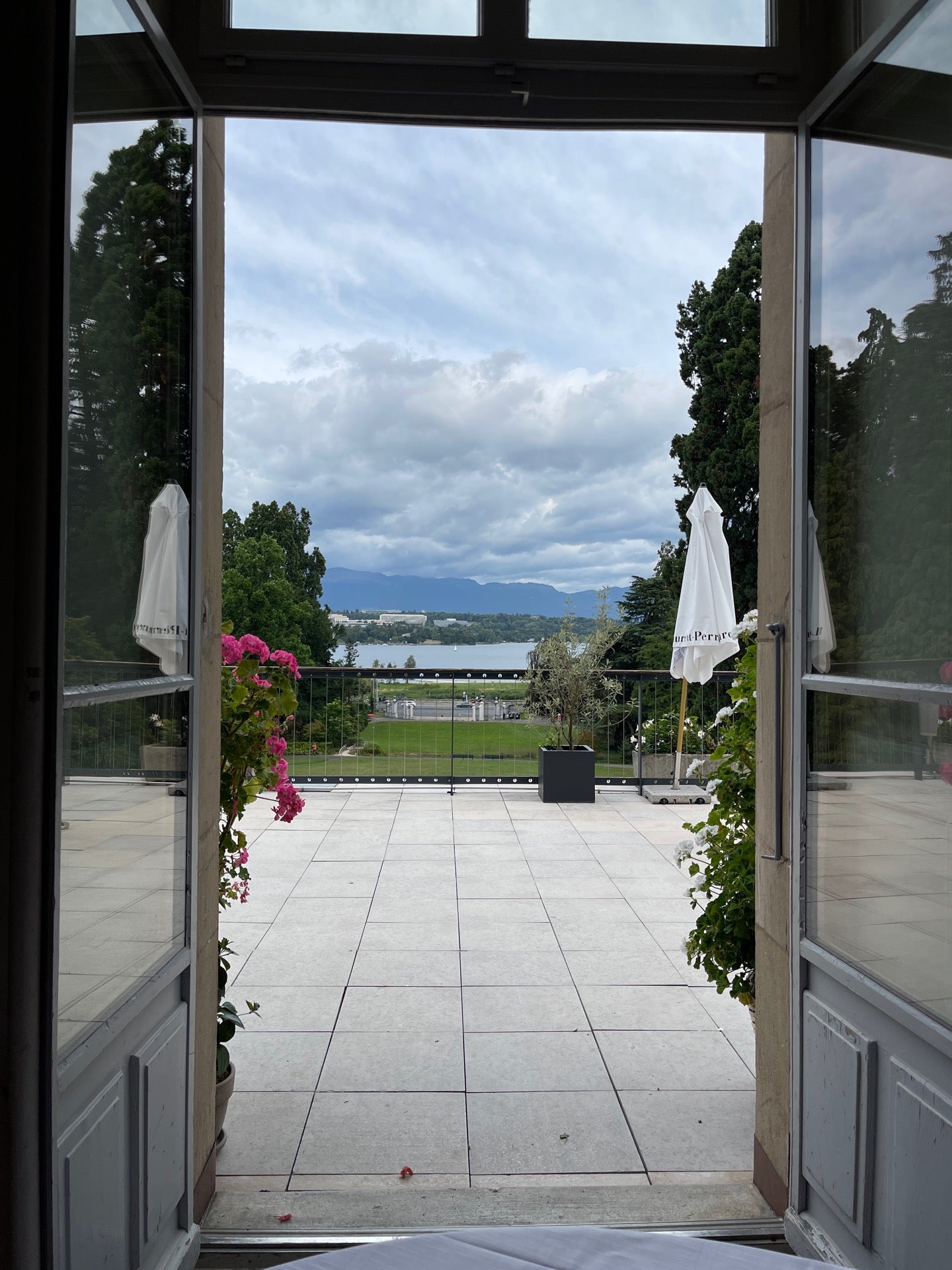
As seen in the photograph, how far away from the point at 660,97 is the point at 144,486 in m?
1.31

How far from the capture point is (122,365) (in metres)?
1.58

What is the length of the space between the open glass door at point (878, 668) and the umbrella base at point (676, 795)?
581 centimetres

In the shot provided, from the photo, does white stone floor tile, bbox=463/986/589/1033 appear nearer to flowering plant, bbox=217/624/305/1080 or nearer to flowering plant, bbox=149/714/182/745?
flowering plant, bbox=217/624/305/1080

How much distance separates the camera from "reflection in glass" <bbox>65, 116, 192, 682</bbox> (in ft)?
4.58

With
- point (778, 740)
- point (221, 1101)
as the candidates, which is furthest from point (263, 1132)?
point (778, 740)

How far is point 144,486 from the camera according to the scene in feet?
5.57

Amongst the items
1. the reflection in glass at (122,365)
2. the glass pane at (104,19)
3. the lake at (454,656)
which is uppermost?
the glass pane at (104,19)

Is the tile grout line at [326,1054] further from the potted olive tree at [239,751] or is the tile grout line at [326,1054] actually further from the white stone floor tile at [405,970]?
the potted olive tree at [239,751]

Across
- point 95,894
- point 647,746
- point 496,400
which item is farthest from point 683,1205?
point 496,400

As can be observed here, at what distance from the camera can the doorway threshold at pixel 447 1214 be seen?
198cm

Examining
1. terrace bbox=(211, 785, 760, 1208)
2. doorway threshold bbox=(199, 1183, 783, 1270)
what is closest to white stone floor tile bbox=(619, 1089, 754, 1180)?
terrace bbox=(211, 785, 760, 1208)

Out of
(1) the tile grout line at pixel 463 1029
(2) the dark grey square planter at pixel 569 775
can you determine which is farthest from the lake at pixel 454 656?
(1) the tile grout line at pixel 463 1029

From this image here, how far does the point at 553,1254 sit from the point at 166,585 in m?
1.33

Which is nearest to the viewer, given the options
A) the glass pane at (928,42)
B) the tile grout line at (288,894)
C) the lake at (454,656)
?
the glass pane at (928,42)
